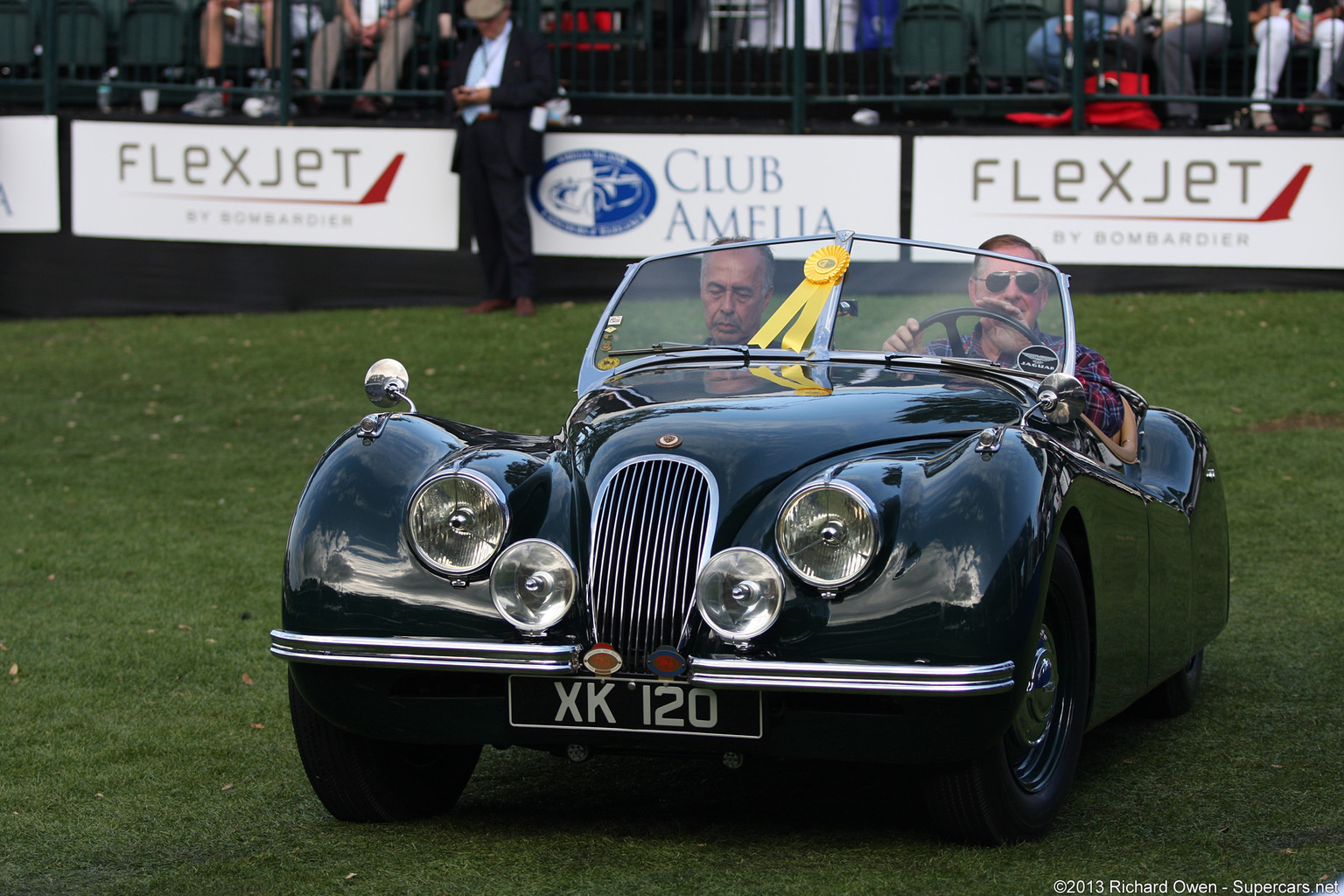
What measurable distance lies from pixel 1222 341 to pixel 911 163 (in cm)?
274

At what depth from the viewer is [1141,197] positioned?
39.4ft

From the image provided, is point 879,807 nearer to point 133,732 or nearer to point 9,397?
point 133,732

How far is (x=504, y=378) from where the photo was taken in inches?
445

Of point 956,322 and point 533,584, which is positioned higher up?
point 956,322

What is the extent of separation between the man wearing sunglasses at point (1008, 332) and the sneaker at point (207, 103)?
10.5 meters

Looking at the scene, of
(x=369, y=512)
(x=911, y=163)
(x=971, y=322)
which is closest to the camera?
(x=369, y=512)

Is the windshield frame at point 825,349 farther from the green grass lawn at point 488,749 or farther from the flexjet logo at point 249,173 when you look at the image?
the flexjet logo at point 249,173

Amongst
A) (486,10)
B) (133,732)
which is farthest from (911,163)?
(133,732)

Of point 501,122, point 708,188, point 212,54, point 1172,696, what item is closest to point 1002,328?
point 1172,696

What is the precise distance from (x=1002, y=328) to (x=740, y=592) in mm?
1679

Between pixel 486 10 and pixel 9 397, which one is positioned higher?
pixel 486 10

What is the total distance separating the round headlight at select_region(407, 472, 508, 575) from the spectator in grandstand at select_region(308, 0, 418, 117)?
10.3 metres

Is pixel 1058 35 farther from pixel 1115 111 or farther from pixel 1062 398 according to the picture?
pixel 1062 398

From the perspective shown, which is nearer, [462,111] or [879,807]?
[879,807]
